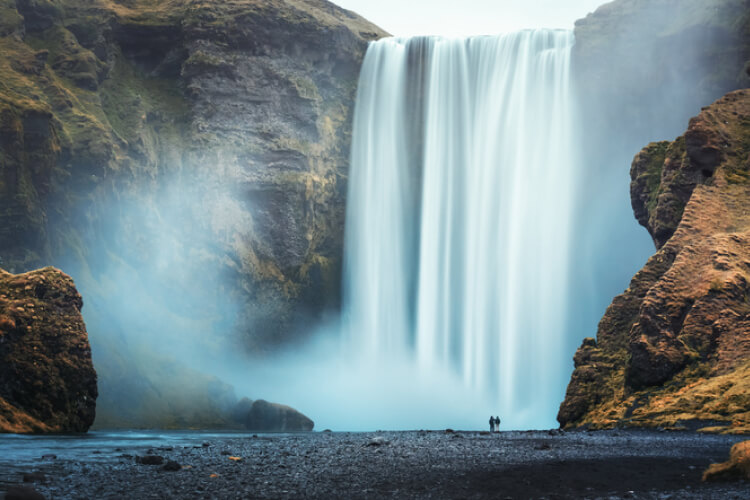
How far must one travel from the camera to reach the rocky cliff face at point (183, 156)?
1876 inches

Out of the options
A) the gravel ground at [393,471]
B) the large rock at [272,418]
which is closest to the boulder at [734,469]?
the gravel ground at [393,471]

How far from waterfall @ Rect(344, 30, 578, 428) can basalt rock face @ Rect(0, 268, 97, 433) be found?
28.2 m

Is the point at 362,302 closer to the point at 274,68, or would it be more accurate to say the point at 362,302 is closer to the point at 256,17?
the point at 274,68

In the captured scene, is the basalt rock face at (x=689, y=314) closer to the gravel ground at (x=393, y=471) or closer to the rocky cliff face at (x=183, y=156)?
the gravel ground at (x=393, y=471)

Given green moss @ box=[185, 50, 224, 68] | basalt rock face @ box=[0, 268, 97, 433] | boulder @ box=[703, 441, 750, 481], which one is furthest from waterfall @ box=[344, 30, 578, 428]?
boulder @ box=[703, 441, 750, 481]

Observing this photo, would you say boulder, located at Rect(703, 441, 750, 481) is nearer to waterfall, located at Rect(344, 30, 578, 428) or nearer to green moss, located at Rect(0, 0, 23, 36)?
waterfall, located at Rect(344, 30, 578, 428)

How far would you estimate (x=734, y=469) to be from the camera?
36.1 feet

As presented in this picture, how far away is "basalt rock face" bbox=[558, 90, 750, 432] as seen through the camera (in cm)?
2406

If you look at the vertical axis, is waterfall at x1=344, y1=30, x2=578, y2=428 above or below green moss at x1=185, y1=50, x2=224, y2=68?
below

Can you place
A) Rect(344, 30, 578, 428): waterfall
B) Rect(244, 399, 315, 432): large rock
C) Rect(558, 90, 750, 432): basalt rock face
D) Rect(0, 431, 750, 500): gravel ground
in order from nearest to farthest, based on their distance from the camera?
Rect(0, 431, 750, 500): gravel ground → Rect(558, 90, 750, 432): basalt rock face → Rect(244, 399, 315, 432): large rock → Rect(344, 30, 578, 428): waterfall

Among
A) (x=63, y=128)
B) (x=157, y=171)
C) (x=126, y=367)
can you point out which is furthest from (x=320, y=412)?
(x=63, y=128)

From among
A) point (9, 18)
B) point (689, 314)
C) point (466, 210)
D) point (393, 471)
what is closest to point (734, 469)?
point (393, 471)

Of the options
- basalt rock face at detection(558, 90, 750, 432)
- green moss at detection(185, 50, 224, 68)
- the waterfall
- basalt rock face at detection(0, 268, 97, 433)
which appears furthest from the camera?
green moss at detection(185, 50, 224, 68)

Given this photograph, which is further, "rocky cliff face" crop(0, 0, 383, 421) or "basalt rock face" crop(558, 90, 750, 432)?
"rocky cliff face" crop(0, 0, 383, 421)
